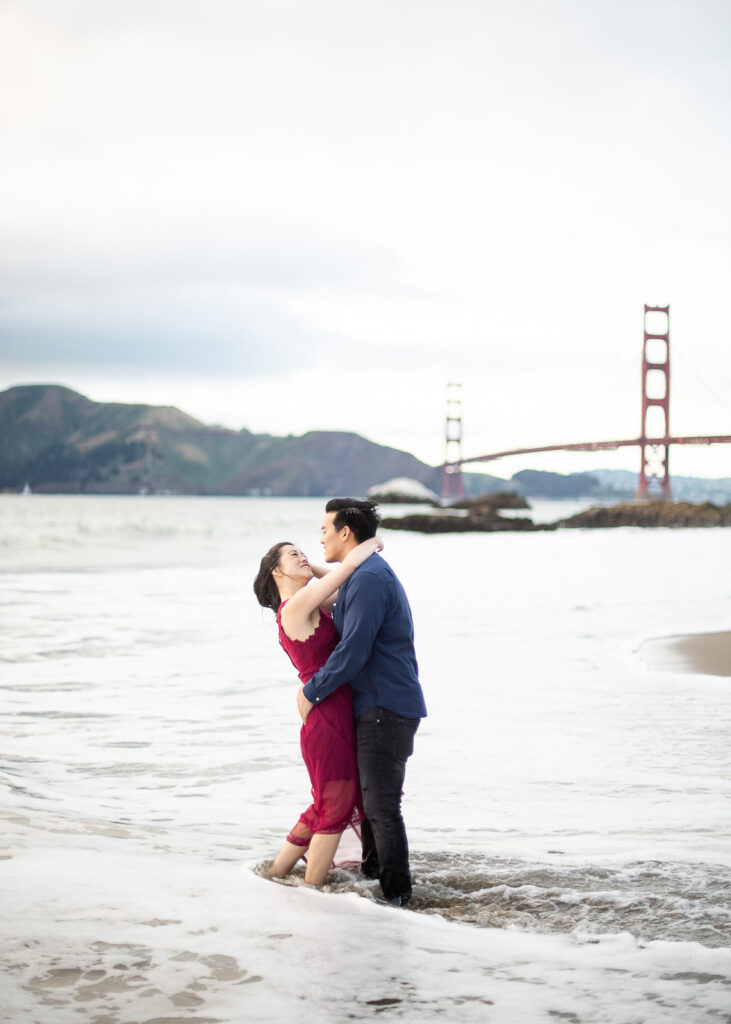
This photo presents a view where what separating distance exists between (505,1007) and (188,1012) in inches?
23.9

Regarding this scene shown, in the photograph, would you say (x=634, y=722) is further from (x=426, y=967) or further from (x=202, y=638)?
(x=202, y=638)

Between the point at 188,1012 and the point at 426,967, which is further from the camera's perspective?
the point at 426,967

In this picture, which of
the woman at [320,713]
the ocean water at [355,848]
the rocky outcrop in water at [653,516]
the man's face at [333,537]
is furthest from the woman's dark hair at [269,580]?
the rocky outcrop in water at [653,516]

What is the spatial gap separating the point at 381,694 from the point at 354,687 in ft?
0.29

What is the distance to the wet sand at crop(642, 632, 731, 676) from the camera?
663cm

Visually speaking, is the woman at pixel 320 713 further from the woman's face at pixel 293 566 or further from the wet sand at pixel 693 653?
the wet sand at pixel 693 653

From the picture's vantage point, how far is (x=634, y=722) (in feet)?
16.3

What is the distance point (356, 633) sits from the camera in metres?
2.53

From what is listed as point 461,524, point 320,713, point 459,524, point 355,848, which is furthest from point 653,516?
point 320,713

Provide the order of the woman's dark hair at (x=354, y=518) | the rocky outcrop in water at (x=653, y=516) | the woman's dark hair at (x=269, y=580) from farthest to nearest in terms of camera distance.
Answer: the rocky outcrop in water at (x=653, y=516)
the woman's dark hair at (x=269, y=580)
the woman's dark hair at (x=354, y=518)

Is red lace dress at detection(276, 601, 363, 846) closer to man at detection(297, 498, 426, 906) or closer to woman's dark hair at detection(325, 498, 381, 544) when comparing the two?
man at detection(297, 498, 426, 906)

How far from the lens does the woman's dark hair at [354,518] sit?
264 centimetres

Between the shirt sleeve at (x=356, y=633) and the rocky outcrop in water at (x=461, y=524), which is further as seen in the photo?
the rocky outcrop in water at (x=461, y=524)

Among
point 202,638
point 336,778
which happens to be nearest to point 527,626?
point 202,638
